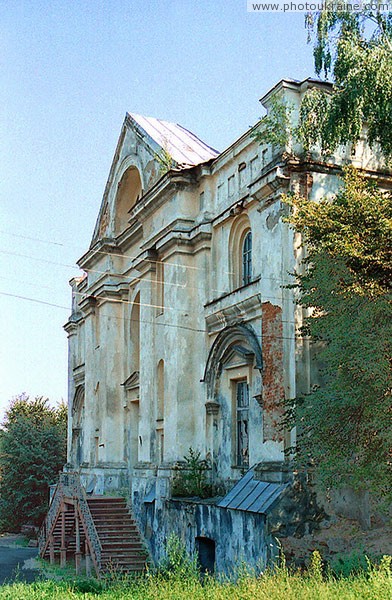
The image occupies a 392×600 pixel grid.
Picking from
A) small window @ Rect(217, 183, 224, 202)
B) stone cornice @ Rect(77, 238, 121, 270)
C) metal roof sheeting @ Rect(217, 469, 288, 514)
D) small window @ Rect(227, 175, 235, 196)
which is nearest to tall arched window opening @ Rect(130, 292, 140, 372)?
stone cornice @ Rect(77, 238, 121, 270)

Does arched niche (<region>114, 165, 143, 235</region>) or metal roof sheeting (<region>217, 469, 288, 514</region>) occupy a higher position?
arched niche (<region>114, 165, 143, 235</region>)

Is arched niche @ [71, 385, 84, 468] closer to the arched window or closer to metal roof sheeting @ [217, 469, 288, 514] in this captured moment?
the arched window

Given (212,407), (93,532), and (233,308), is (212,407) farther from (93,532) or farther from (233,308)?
(93,532)

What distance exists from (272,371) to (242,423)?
3.04 meters

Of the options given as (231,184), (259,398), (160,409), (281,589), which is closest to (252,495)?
(259,398)

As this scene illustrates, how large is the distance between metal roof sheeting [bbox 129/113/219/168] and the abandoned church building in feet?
0.29

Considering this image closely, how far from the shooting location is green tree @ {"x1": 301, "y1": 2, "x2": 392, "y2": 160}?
684 inches

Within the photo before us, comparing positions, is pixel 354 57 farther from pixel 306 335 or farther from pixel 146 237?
pixel 146 237

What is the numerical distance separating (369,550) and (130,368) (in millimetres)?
13521

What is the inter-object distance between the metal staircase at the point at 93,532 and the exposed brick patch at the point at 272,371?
6667 millimetres

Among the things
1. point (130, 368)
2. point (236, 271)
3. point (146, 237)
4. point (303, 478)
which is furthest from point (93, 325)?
point (303, 478)

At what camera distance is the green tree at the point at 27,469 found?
39.3 meters

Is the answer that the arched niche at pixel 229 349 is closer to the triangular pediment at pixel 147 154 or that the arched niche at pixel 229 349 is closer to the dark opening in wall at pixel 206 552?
the dark opening in wall at pixel 206 552

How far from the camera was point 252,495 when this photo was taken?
57.2ft
